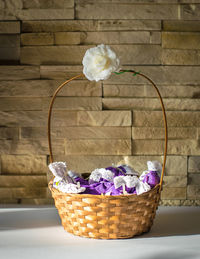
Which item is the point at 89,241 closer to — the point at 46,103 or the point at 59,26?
the point at 46,103

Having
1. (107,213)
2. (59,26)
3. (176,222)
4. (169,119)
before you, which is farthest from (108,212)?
(59,26)

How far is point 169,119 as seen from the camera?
4.43 ft

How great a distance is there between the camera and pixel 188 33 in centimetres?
133

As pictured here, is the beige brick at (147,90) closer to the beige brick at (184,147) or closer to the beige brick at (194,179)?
the beige brick at (184,147)

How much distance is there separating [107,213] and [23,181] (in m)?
0.53

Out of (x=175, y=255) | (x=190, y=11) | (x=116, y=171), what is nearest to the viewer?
(x=175, y=255)

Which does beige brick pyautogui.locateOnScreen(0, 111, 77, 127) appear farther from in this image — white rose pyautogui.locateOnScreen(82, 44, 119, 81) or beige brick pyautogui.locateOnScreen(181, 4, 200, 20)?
beige brick pyautogui.locateOnScreen(181, 4, 200, 20)

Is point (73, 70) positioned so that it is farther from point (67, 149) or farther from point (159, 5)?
point (159, 5)

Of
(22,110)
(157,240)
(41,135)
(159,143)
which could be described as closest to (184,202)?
(159,143)

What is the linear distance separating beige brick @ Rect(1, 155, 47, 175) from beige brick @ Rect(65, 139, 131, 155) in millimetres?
→ 118

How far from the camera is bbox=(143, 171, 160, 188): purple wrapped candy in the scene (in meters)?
1.02

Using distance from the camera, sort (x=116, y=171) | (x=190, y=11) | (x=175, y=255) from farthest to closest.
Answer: (x=190, y=11)
(x=116, y=171)
(x=175, y=255)

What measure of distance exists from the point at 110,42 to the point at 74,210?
679mm

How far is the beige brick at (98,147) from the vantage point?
1.36 m
